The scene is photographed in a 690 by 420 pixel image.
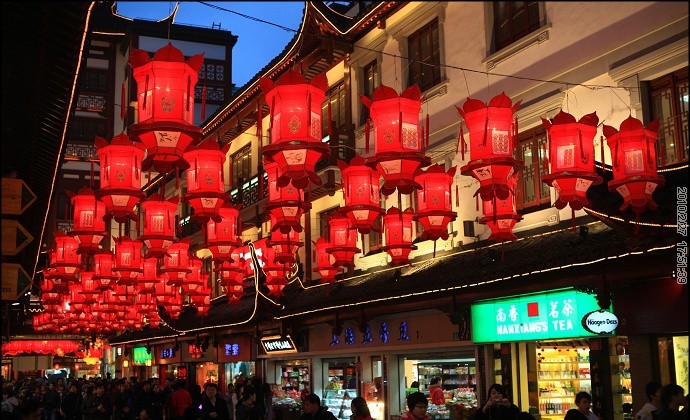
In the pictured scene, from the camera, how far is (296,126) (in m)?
12.2

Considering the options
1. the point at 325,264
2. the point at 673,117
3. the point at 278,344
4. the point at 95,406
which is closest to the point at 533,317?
the point at 673,117

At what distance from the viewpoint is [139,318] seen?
34.3 m

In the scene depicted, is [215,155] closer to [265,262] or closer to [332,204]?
[265,262]

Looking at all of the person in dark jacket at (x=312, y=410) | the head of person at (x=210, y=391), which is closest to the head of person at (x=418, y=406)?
the person in dark jacket at (x=312, y=410)

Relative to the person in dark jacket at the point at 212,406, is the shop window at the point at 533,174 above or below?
above

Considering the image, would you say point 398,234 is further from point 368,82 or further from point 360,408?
point 368,82

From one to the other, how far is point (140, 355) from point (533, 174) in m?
39.1

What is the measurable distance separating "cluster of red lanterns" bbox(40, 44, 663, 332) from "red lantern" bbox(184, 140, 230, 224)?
22 millimetres

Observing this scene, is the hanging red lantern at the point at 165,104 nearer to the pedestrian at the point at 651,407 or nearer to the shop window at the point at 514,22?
the pedestrian at the point at 651,407

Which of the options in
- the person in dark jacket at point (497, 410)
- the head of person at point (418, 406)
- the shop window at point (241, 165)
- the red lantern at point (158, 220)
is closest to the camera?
the head of person at point (418, 406)

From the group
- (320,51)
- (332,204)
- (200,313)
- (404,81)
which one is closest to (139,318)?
(200,313)

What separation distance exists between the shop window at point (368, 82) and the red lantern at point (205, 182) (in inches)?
369

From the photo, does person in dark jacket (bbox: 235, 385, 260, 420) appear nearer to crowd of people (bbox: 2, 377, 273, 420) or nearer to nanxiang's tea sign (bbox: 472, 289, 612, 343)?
crowd of people (bbox: 2, 377, 273, 420)

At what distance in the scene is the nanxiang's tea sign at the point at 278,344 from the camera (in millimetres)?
27672
